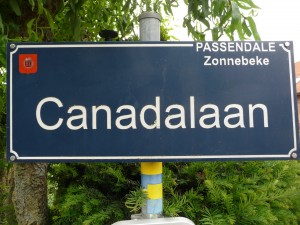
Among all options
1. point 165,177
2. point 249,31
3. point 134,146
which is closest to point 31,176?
point 165,177

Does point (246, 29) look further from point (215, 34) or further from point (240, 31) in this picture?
point (215, 34)

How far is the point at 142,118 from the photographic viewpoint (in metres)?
0.77

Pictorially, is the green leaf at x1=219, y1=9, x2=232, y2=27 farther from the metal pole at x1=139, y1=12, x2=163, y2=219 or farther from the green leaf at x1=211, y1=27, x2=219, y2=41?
the metal pole at x1=139, y1=12, x2=163, y2=219

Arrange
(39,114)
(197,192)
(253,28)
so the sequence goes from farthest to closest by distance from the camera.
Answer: (197,192) < (253,28) < (39,114)

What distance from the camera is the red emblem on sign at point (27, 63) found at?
0.79m

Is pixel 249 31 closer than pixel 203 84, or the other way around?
pixel 203 84

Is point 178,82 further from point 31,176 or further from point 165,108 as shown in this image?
point 31,176

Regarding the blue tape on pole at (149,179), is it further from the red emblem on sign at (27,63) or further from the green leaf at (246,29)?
the green leaf at (246,29)

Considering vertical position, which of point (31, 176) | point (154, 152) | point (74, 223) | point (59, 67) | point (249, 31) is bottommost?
point (74, 223)

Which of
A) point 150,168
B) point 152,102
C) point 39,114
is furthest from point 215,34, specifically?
A: point 39,114

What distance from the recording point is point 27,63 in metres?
0.79

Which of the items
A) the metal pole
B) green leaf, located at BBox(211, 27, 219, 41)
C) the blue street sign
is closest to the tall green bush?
the metal pole

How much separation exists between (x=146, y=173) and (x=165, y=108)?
215mm

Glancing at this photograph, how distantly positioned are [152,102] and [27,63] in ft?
1.27
